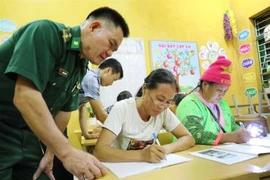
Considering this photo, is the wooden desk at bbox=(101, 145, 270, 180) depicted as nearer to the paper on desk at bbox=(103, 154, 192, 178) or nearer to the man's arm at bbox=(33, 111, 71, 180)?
the paper on desk at bbox=(103, 154, 192, 178)

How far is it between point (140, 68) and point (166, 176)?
245 centimetres

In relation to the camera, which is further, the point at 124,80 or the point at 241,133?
the point at 124,80

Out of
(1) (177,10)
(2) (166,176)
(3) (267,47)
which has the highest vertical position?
(1) (177,10)

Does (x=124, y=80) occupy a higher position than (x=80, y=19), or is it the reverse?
(x=80, y=19)

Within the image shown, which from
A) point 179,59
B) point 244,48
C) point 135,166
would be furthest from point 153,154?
point 244,48

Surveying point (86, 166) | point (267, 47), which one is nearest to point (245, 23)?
point (267, 47)

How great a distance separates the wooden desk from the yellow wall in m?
2.11

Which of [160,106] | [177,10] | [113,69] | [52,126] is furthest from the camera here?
[177,10]

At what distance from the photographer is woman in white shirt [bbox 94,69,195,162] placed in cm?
119

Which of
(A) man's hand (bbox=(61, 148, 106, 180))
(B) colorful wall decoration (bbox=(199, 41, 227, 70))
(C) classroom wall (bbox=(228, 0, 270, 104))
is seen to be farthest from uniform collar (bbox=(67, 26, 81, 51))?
(C) classroom wall (bbox=(228, 0, 270, 104))

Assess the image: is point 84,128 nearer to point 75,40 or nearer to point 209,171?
point 75,40

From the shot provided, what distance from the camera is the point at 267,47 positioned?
332 cm

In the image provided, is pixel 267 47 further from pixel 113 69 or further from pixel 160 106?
pixel 160 106

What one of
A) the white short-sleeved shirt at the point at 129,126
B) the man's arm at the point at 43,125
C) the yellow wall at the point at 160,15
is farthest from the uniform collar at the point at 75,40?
the yellow wall at the point at 160,15
